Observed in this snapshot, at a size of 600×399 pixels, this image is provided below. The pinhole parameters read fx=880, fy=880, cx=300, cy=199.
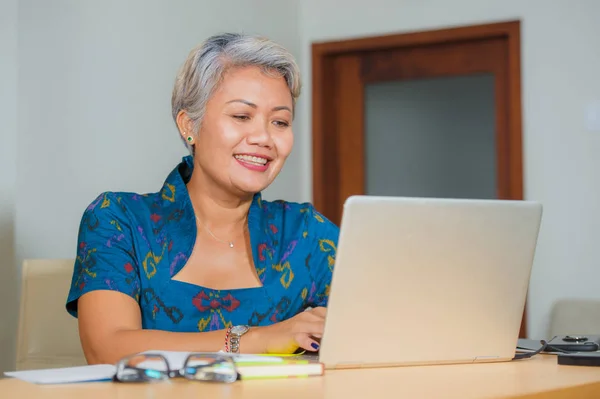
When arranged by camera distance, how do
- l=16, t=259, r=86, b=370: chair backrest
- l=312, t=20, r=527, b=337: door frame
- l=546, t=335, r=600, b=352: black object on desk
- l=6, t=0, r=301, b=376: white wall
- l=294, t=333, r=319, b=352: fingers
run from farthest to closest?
1. l=312, t=20, r=527, b=337: door frame
2. l=6, t=0, r=301, b=376: white wall
3. l=16, t=259, r=86, b=370: chair backrest
4. l=546, t=335, r=600, b=352: black object on desk
5. l=294, t=333, r=319, b=352: fingers

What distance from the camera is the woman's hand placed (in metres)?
1.47

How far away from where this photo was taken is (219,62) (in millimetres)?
1945

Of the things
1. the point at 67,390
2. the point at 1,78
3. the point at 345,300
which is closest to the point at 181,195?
the point at 345,300

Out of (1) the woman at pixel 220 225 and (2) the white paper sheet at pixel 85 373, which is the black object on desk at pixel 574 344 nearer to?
(1) the woman at pixel 220 225

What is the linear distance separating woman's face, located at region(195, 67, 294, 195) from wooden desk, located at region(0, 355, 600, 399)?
72 centimetres

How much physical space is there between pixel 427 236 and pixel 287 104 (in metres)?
0.74

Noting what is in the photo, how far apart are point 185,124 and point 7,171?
1.21 meters

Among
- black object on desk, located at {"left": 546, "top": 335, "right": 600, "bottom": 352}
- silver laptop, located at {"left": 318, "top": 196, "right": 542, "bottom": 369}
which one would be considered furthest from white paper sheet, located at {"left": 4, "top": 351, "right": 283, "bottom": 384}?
black object on desk, located at {"left": 546, "top": 335, "right": 600, "bottom": 352}

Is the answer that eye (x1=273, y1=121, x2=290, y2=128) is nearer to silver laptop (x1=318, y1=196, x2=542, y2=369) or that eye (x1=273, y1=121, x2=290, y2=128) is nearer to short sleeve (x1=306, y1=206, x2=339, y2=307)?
short sleeve (x1=306, y1=206, x2=339, y2=307)

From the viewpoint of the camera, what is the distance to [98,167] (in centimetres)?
332

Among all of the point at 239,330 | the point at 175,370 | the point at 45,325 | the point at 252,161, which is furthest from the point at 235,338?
the point at 45,325

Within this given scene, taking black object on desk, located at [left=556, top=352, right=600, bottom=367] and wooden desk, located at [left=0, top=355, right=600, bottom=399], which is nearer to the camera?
wooden desk, located at [left=0, top=355, right=600, bottom=399]

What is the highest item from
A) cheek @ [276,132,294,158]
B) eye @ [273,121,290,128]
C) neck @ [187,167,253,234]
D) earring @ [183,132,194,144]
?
eye @ [273,121,290,128]

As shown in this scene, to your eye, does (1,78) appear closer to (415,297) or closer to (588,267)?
(415,297)
